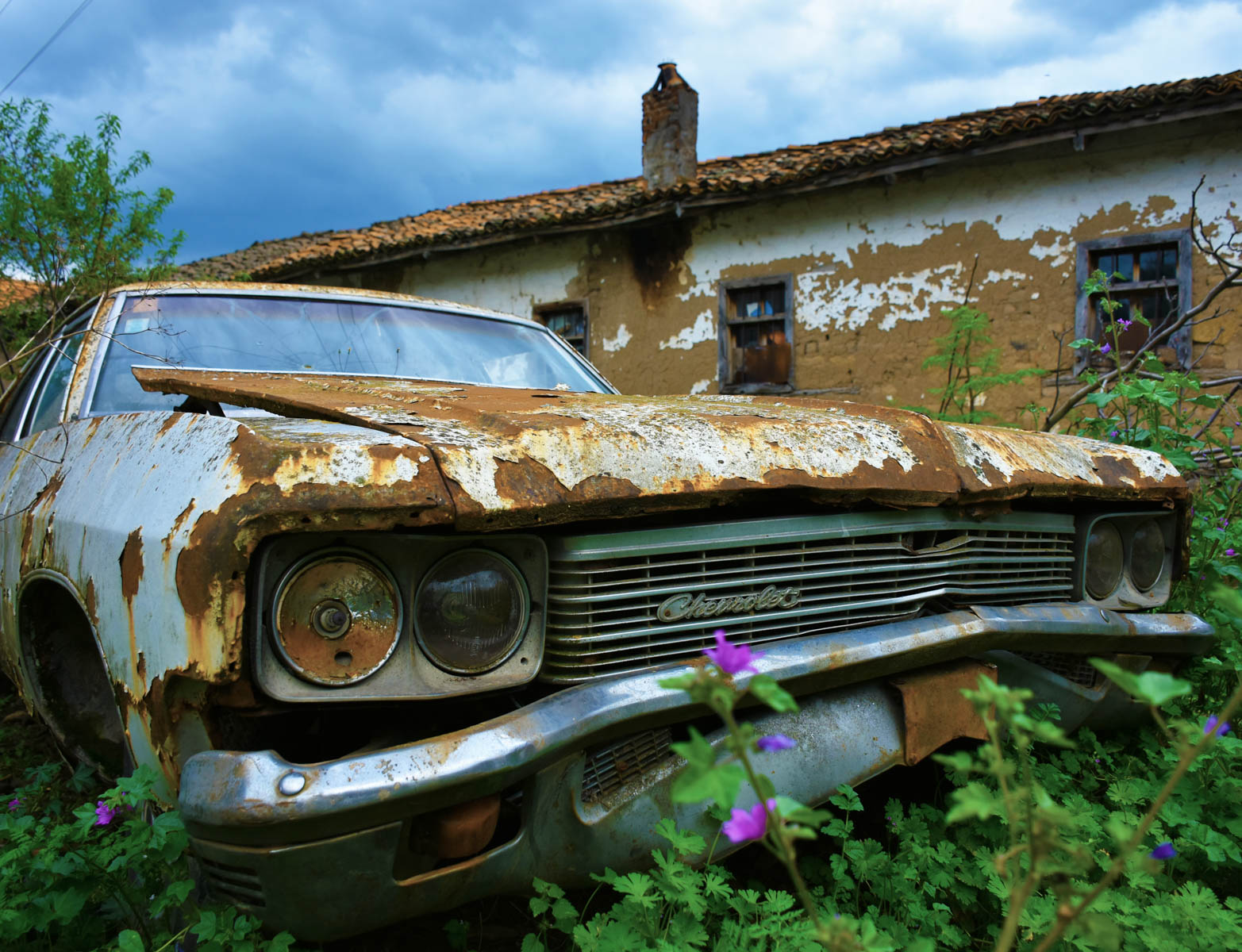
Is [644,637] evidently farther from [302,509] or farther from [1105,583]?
[1105,583]

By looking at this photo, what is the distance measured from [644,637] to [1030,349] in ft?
27.2

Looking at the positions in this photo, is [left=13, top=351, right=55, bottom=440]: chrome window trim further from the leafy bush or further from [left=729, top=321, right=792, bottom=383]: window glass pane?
[left=729, top=321, right=792, bottom=383]: window glass pane

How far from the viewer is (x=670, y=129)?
38.9 feet

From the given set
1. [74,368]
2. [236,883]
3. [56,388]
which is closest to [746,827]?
[236,883]

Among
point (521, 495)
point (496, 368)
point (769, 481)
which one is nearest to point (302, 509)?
point (521, 495)

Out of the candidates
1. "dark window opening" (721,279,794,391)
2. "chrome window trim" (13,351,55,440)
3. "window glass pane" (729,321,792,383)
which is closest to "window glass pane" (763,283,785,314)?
"dark window opening" (721,279,794,391)

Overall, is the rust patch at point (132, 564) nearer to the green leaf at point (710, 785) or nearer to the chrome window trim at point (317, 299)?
the chrome window trim at point (317, 299)

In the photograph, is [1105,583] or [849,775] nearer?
[849,775]

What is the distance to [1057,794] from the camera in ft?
6.57

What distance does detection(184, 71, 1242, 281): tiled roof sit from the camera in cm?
780

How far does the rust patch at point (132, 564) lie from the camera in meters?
1.29

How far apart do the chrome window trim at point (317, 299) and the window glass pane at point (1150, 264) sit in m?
7.43

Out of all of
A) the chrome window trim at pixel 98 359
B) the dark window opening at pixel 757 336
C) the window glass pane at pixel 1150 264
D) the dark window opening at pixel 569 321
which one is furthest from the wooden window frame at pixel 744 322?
the chrome window trim at pixel 98 359

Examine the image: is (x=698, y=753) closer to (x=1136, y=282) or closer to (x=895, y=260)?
(x=1136, y=282)
